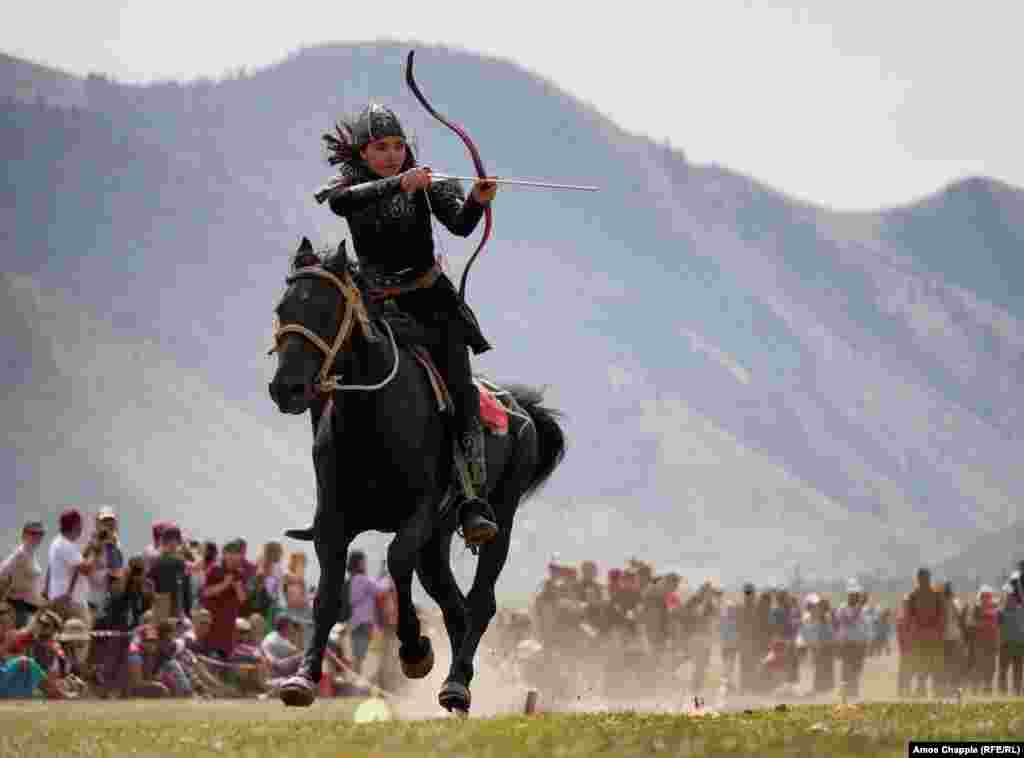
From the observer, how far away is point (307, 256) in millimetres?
14922

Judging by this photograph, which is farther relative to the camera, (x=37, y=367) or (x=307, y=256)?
(x=37, y=367)

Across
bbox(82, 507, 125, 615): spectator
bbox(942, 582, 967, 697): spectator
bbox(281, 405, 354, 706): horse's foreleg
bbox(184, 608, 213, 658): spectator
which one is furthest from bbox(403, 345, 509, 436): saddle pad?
bbox(942, 582, 967, 697): spectator

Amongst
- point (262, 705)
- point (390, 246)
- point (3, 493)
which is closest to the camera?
point (390, 246)

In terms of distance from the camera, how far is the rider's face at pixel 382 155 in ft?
52.4

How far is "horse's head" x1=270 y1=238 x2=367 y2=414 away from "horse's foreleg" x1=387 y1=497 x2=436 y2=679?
44.7 inches

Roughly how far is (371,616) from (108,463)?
15586 cm

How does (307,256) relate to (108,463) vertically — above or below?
below

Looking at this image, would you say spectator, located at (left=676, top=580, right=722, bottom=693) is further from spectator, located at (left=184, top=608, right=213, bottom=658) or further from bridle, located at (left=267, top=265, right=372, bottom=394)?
bridle, located at (left=267, top=265, right=372, bottom=394)

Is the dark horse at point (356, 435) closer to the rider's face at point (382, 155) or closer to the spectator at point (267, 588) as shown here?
the rider's face at point (382, 155)

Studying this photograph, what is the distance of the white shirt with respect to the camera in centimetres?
2679

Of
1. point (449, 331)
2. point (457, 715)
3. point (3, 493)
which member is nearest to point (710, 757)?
point (457, 715)

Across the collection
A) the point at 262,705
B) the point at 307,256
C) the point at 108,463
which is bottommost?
the point at 262,705

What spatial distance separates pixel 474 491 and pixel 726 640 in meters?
25.9

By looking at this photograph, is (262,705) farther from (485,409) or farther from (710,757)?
(710,757)
